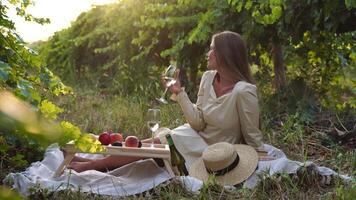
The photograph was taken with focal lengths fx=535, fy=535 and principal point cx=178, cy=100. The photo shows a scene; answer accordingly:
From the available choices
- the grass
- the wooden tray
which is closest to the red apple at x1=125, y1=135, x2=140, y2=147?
the wooden tray

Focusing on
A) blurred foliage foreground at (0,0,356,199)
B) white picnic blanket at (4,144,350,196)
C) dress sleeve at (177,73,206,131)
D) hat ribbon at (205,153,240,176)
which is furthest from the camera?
dress sleeve at (177,73,206,131)

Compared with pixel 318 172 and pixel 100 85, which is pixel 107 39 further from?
pixel 318 172

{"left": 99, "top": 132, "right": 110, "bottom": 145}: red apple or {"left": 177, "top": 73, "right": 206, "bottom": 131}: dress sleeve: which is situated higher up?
{"left": 177, "top": 73, "right": 206, "bottom": 131}: dress sleeve

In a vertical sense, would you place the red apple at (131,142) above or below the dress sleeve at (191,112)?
below

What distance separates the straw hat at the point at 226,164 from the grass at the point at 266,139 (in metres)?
0.25

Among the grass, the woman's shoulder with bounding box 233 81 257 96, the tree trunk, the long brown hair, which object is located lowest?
the grass

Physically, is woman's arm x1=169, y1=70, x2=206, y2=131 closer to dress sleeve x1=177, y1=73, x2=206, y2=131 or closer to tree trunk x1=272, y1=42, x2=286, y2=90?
dress sleeve x1=177, y1=73, x2=206, y2=131

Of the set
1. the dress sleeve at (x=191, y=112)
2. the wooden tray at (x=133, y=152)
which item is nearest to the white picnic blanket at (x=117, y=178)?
the wooden tray at (x=133, y=152)

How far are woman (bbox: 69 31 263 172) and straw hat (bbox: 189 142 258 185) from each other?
0.22m

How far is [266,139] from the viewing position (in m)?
5.12

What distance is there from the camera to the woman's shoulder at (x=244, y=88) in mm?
3989

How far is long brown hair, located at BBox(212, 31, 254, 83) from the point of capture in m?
4.11

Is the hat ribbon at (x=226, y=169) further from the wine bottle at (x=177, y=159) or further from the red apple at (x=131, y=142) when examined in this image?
the red apple at (x=131, y=142)

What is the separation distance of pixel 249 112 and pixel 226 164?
45 cm
